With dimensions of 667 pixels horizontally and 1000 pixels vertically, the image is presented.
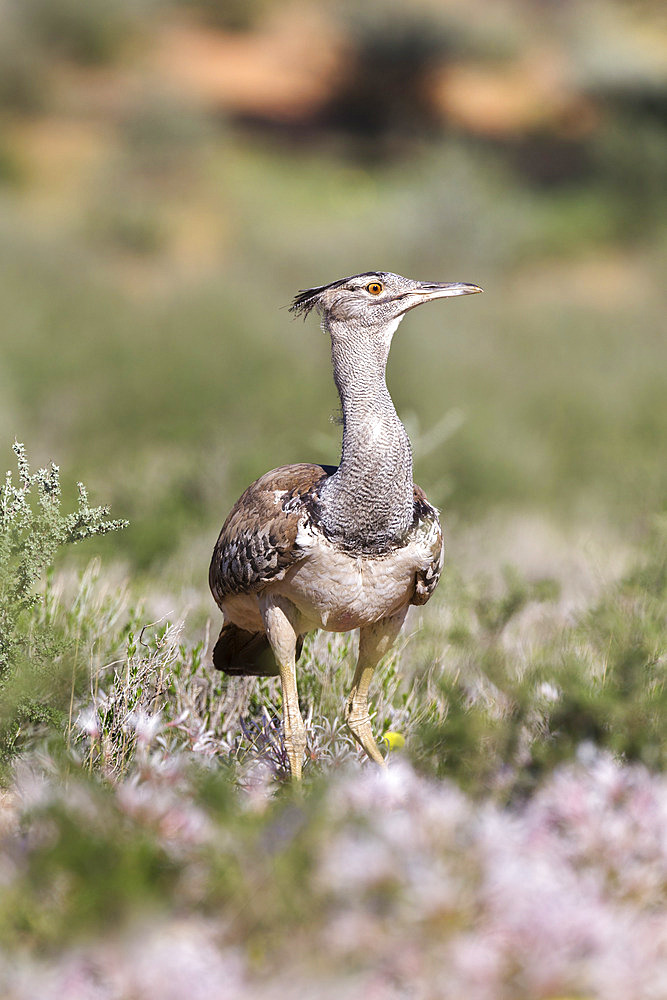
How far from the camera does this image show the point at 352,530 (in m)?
3.21

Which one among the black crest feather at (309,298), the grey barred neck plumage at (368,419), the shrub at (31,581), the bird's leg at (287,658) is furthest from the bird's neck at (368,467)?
the shrub at (31,581)

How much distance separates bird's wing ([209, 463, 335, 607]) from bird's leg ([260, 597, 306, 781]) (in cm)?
10

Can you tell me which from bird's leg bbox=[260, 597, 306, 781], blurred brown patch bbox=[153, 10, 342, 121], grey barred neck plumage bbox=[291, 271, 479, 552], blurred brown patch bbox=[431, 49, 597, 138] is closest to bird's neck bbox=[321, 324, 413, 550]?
grey barred neck plumage bbox=[291, 271, 479, 552]

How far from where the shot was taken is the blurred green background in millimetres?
14000

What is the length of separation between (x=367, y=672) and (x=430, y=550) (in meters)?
0.55

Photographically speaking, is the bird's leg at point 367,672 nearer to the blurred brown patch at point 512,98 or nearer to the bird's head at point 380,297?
the bird's head at point 380,297

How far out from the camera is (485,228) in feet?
103

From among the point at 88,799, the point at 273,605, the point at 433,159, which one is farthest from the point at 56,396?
the point at 433,159

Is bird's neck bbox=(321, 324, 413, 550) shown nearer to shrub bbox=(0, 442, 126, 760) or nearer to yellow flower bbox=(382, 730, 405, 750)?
shrub bbox=(0, 442, 126, 760)

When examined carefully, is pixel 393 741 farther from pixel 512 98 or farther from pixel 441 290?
pixel 512 98

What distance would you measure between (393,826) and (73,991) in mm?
672

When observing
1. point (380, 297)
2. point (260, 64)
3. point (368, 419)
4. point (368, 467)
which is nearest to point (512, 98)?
point (260, 64)

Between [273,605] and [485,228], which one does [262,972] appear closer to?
[273,605]

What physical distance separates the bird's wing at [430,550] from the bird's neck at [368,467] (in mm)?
96
